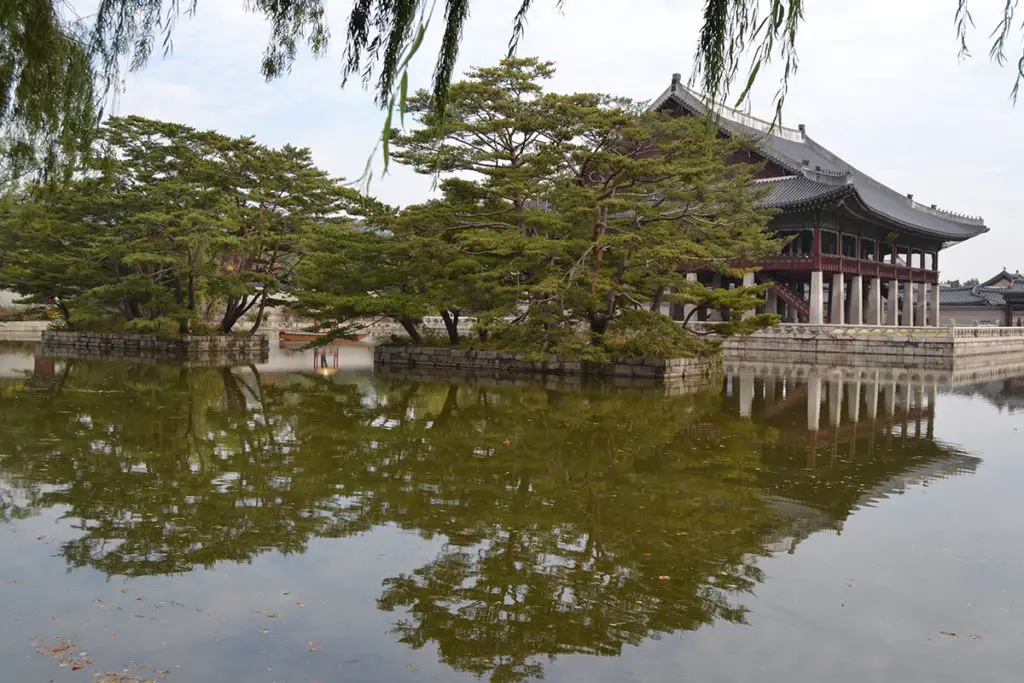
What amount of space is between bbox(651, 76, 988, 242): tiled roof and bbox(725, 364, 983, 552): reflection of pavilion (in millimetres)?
16439

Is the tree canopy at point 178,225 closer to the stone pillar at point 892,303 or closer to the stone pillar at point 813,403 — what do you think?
the stone pillar at point 813,403

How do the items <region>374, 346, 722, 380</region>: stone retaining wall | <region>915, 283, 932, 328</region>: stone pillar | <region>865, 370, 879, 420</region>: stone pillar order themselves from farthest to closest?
<region>915, 283, 932, 328</region>: stone pillar < <region>374, 346, 722, 380</region>: stone retaining wall < <region>865, 370, 879, 420</region>: stone pillar

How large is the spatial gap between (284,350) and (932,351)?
26.0 metres

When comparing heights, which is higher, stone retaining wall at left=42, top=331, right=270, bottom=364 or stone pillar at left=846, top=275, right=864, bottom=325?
stone pillar at left=846, top=275, right=864, bottom=325

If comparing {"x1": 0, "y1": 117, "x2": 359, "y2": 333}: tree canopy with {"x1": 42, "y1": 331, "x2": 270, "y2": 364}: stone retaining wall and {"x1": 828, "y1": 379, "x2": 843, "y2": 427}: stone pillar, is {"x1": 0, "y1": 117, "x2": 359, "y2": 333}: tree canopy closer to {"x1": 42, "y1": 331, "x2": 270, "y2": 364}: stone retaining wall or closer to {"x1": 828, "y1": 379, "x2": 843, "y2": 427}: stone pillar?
{"x1": 42, "y1": 331, "x2": 270, "y2": 364}: stone retaining wall

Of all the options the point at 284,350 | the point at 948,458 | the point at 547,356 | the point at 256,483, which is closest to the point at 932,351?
the point at 547,356

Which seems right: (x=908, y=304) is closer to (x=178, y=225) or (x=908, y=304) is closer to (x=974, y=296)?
(x=974, y=296)

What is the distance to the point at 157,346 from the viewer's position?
29.9m

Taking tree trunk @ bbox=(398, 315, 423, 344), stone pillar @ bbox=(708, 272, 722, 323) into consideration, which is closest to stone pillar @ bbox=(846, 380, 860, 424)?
tree trunk @ bbox=(398, 315, 423, 344)

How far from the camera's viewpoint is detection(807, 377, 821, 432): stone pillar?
46.7 ft

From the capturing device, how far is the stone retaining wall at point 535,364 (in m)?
21.5

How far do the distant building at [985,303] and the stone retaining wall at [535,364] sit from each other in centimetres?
3923

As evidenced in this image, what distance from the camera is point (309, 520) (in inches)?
279

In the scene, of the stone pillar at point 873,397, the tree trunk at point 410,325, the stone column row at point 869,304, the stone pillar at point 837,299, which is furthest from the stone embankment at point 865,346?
the tree trunk at point 410,325
